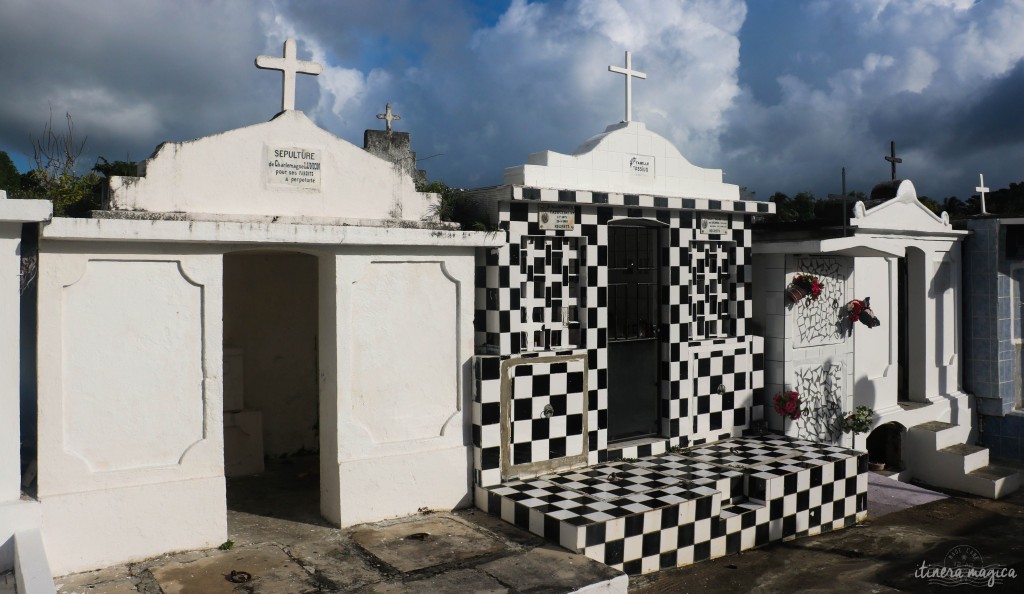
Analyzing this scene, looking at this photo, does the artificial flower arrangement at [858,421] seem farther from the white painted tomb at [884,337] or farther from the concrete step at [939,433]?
the concrete step at [939,433]

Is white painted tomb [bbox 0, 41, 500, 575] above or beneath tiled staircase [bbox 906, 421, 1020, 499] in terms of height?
above

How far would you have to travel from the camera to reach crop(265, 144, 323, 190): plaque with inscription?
7125 mm

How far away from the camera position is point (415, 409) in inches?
309

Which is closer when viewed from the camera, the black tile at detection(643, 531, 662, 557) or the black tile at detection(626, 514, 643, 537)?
the black tile at detection(626, 514, 643, 537)

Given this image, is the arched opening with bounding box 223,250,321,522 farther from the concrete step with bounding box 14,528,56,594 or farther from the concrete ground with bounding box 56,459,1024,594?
the concrete step with bounding box 14,528,56,594

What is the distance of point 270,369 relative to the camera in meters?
9.91

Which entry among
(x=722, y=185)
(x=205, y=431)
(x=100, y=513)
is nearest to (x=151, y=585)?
(x=100, y=513)

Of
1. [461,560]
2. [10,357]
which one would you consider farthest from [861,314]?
[10,357]

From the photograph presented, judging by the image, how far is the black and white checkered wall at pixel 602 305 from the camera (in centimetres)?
820

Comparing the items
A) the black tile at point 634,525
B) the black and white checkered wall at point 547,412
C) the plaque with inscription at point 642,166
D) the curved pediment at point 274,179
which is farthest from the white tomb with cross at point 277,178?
the black tile at point 634,525

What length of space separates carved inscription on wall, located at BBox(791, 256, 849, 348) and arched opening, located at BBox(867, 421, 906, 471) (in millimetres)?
2304

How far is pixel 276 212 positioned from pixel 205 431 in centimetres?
197

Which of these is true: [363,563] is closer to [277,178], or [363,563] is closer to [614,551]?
[614,551]

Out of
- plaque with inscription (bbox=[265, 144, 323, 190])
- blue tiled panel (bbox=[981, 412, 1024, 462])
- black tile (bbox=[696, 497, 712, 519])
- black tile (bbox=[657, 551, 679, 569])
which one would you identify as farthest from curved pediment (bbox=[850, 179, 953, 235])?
plaque with inscription (bbox=[265, 144, 323, 190])
